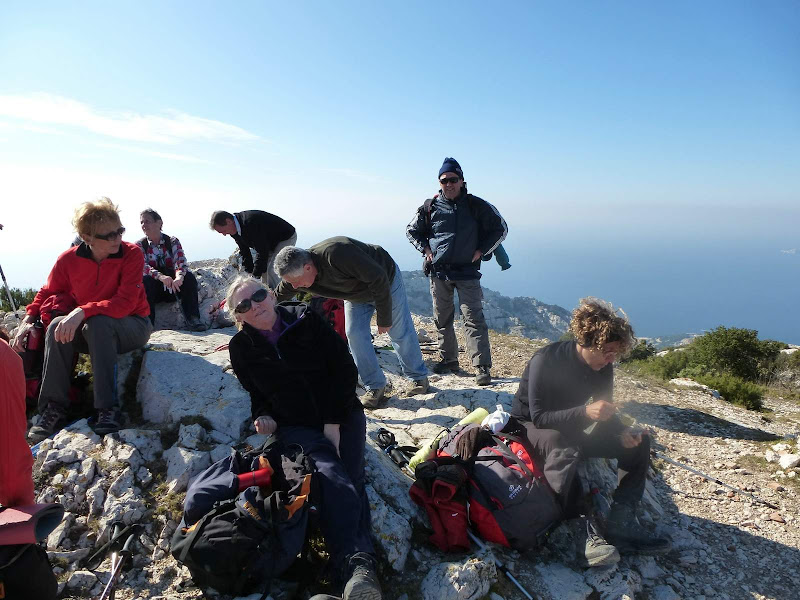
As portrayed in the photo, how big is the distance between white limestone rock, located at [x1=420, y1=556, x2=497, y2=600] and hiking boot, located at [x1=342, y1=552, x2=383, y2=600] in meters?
0.65

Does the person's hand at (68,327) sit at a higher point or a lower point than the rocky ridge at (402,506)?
higher

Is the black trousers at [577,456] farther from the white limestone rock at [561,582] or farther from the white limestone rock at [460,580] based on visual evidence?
the white limestone rock at [460,580]

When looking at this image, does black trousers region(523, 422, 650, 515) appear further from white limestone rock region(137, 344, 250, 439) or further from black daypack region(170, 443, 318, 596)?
white limestone rock region(137, 344, 250, 439)

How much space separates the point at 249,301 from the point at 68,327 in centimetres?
233

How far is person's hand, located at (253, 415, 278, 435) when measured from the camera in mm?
3984

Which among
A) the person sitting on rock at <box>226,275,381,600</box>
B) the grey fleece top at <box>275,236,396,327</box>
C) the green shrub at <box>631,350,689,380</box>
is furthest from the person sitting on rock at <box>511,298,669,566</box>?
the green shrub at <box>631,350,689,380</box>

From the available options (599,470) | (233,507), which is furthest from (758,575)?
(233,507)

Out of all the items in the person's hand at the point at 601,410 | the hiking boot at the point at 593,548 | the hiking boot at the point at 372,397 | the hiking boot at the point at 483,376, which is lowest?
the hiking boot at the point at 593,548

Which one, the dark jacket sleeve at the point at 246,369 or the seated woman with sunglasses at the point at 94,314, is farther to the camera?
the seated woman with sunglasses at the point at 94,314

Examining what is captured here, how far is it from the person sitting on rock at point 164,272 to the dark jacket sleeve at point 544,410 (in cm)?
669

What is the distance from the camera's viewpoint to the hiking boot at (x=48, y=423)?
14.9 feet

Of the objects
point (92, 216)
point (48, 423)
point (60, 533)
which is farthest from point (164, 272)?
point (60, 533)

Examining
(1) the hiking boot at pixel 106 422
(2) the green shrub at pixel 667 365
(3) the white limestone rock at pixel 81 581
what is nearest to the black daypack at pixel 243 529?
(3) the white limestone rock at pixel 81 581

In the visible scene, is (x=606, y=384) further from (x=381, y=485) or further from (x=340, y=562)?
(x=340, y=562)
